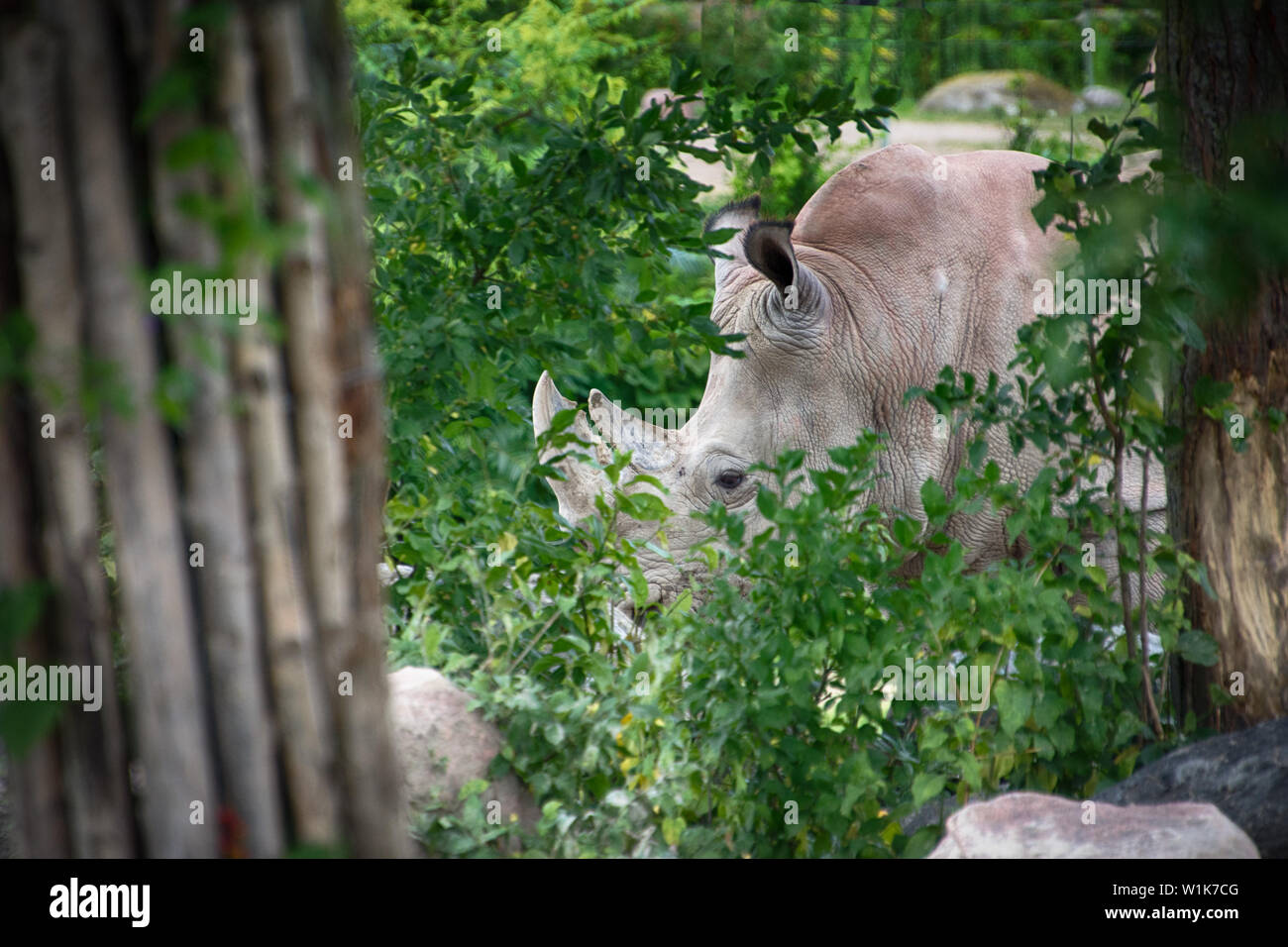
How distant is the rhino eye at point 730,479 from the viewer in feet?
18.2

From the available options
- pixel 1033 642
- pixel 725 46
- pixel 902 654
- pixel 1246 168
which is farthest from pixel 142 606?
pixel 725 46

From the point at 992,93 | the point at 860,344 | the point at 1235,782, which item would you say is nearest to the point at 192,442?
the point at 1235,782

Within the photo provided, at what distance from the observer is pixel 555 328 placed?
3949 millimetres

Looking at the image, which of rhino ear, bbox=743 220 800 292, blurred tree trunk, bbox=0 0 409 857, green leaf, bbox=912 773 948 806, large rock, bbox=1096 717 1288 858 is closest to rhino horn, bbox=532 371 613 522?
rhino ear, bbox=743 220 800 292

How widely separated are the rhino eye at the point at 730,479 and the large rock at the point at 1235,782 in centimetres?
257

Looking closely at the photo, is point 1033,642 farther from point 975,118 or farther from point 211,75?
point 975,118

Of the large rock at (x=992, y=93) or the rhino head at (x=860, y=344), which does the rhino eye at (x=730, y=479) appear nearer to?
the rhino head at (x=860, y=344)

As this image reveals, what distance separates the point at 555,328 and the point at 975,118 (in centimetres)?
1146

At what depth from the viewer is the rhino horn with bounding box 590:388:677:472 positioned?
5523 millimetres

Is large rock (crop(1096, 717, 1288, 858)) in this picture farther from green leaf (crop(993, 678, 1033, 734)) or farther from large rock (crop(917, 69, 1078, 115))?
large rock (crop(917, 69, 1078, 115))

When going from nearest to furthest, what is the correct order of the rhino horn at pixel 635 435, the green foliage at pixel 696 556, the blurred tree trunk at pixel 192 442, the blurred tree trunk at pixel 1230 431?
1. the blurred tree trunk at pixel 192 442
2. the green foliage at pixel 696 556
3. the blurred tree trunk at pixel 1230 431
4. the rhino horn at pixel 635 435

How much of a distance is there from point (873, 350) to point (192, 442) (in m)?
4.36

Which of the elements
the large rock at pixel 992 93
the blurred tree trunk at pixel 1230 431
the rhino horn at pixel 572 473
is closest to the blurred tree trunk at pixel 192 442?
the blurred tree trunk at pixel 1230 431

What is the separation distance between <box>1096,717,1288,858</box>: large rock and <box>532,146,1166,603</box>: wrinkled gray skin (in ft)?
7.58
